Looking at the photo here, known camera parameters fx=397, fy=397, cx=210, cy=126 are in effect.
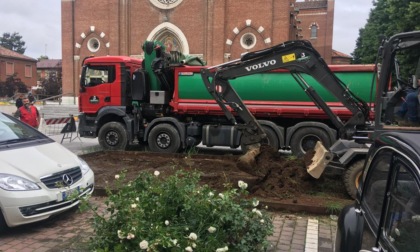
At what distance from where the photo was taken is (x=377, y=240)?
95.2 inches

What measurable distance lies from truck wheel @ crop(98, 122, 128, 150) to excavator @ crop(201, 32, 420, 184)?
3.82 meters

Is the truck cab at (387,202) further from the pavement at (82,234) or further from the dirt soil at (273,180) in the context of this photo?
the dirt soil at (273,180)

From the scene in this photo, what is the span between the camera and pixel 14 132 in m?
5.96

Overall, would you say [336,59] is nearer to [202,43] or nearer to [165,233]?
[202,43]

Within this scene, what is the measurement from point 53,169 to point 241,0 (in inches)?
1197

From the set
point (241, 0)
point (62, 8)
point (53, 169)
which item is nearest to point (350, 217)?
point (53, 169)

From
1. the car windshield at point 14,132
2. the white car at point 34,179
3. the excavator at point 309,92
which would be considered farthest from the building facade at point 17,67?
the white car at point 34,179

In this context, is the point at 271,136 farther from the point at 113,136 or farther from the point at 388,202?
the point at 388,202

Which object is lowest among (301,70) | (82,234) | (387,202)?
(82,234)

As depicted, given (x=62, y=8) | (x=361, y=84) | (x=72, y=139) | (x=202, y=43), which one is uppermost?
(x=62, y=8)

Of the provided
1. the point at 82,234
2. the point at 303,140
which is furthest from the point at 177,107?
the point at 82,234

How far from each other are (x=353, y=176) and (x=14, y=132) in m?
5.50

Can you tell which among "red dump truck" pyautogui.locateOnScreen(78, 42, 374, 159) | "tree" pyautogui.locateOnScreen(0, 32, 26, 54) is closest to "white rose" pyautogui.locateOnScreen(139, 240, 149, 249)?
"red dump truck" pyautogui.locateOnScreen(78, 42, 374, 159)

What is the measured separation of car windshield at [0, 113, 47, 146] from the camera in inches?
224
